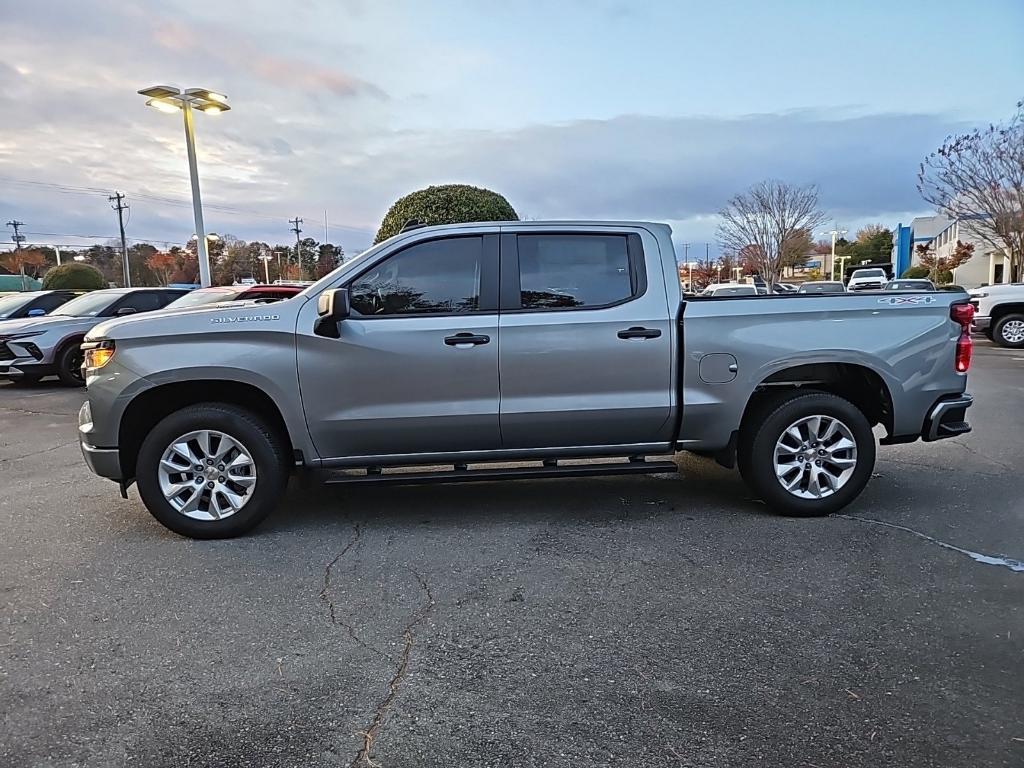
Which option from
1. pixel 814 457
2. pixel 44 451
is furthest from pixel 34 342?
pixel 814 457

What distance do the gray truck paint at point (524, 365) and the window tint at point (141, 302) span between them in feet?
29.9

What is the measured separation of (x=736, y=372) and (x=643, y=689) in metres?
2.52

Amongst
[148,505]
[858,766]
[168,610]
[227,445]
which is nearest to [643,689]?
[858,766]

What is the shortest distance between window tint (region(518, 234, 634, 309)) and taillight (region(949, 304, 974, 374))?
2206 mm

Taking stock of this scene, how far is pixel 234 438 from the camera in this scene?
4.63 metres

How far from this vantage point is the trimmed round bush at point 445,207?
1215 cm

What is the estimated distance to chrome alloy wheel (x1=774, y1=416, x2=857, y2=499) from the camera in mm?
4949

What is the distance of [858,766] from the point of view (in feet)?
8.12

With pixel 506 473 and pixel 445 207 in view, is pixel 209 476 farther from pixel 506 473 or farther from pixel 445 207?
pixel 445 207

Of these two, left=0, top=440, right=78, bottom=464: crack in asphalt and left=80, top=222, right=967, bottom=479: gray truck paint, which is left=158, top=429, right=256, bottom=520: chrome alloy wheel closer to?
left=80, top=222, right=967, bottom=479: gray truck paint

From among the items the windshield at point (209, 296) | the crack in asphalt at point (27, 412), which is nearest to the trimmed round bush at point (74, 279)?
the windshield at point (209, 296)

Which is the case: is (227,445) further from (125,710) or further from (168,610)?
(125,710)

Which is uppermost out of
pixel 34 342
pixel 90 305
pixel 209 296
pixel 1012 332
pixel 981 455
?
pixel 209 296

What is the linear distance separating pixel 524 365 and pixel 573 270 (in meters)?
0.75
